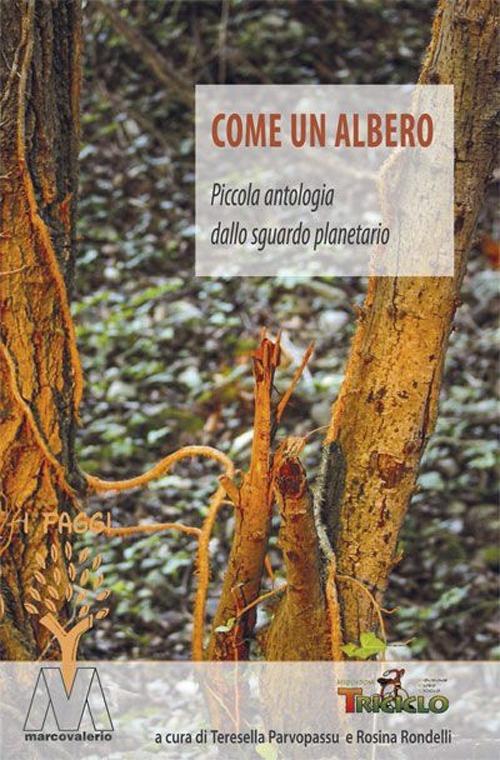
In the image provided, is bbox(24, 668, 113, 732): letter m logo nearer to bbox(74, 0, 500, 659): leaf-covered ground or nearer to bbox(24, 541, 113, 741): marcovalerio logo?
bbox(24, 541, 113, 741): marcovalerio logo

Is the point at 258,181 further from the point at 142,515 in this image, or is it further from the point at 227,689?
the point at 227,689

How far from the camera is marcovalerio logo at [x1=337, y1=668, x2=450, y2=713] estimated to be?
1.49m

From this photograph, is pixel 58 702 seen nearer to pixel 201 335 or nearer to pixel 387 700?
pixel 387 700

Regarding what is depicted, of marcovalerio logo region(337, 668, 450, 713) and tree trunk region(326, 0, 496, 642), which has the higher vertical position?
tree trunk region(326, 0, 496, 642)

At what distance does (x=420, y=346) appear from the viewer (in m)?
1.43

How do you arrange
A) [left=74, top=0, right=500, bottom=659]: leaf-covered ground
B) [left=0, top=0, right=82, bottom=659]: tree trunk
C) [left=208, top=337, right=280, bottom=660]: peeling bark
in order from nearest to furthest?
[left=208, top=337, right=280, bottom=660]: peeling bark, [left=0, top=0, right=82, bottom=659]: tree trunk, [left=74, top=0, right=500, bottom=659]: leaf-covered ground

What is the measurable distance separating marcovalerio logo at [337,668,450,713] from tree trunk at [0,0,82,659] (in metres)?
0.52

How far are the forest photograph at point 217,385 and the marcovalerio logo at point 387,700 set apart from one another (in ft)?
0.19

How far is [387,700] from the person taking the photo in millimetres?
1502

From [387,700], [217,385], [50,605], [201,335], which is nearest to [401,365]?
[387,700]

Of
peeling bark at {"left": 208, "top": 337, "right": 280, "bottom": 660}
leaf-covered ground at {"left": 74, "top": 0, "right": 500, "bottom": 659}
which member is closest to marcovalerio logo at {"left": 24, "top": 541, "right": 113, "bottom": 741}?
peeling bark at {"left": 208, "top": 337, "right": 280, "bottom": 660}

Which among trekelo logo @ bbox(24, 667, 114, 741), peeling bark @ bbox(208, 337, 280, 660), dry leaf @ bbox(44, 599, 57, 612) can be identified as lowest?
trekelo logo @ bbox(24, 667, 114, 741)

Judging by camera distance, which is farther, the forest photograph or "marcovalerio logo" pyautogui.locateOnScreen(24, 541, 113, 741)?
"marcovalerio logo" pyautogui.locateOnScreen(24, 541, 113, 741)

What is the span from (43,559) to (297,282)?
230cm
